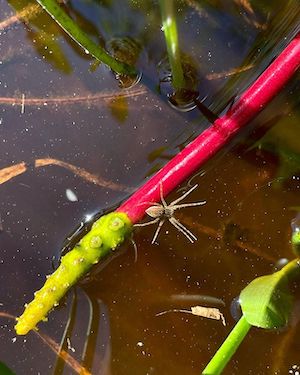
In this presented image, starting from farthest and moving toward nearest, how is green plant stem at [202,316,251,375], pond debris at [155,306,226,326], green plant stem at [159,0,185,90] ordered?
pond debris at [155,306,226,326]
green plant stem at [159,0,185,90]
green plant stem at [202,316,251,375]

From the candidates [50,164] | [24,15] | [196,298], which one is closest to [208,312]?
[196,298]

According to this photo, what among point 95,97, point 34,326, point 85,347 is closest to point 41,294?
point 34,326

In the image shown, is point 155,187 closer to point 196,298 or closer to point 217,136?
point 217,136

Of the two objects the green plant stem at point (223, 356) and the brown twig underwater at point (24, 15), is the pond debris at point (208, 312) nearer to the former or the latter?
the green plant stem at point (223, 356)

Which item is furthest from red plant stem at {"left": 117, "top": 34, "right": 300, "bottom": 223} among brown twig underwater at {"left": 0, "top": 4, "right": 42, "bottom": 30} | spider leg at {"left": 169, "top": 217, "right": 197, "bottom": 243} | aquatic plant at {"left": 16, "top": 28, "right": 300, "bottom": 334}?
brown twig underwater at {"left": 0, "top": 4, "right": 42, "bottom": 30}

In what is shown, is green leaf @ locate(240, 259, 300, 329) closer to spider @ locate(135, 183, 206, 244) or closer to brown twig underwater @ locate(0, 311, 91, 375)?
spider @ locate(135, 183, 206, 244)

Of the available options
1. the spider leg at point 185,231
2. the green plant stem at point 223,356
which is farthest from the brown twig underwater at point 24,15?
the green plant stem at point 223,356

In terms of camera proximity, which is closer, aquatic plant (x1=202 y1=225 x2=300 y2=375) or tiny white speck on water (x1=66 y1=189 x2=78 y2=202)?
aquatic plant (x1=202 y1=225 x2=300 y2=375)
